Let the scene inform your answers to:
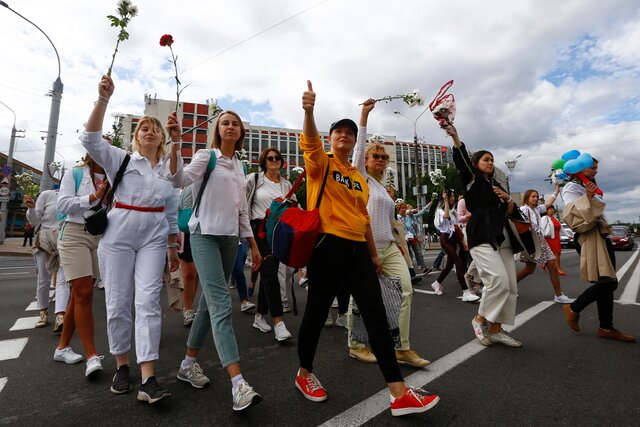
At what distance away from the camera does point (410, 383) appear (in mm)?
2514

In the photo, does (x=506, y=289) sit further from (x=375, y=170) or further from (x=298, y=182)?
(x=298, y=182)

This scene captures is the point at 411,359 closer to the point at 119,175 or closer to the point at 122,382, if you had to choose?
the point at 122,382

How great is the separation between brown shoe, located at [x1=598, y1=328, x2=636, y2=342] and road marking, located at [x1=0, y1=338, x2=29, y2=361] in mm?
5792

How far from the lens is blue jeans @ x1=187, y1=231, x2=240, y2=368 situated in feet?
7.45

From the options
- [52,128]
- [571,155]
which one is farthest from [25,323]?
[52,128]

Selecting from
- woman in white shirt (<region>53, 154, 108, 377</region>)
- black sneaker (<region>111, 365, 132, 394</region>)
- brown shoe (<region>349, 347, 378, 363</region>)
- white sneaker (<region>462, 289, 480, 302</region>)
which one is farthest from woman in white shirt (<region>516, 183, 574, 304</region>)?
woman in white shirt (<region>53, 154, 108, 377</region>)

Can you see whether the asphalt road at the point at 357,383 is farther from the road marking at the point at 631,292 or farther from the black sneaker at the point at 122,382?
the road marking at the point at 631,292

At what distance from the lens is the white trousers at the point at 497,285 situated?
3.33m

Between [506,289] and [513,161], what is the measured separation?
72.9 feet

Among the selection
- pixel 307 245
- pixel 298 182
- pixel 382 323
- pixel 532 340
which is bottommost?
pixel 532 340

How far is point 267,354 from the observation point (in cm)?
318

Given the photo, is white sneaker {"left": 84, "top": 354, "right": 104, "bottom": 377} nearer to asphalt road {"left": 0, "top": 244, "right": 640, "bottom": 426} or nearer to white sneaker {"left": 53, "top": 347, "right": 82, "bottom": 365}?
asphalt road {"left": 0, "top": 244, "right": 640, "bottom": 426}

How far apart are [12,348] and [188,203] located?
227 centimetres

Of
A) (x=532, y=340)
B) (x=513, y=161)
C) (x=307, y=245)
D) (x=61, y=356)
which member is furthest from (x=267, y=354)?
(x=513, y=161)
